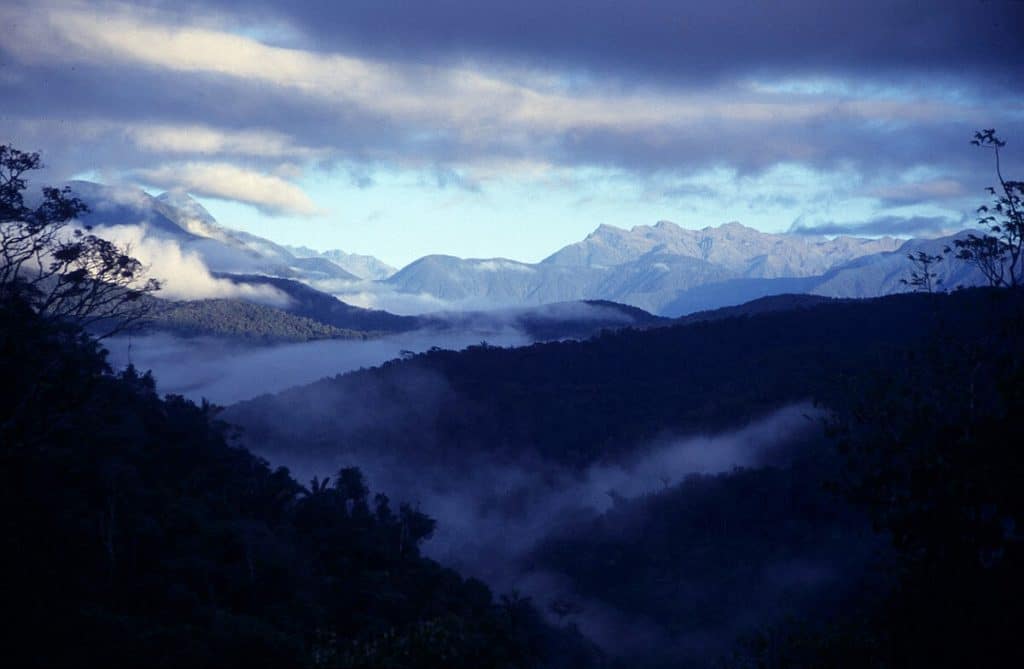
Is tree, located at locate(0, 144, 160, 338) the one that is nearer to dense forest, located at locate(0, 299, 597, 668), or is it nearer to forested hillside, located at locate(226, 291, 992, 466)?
dense forest, located at locate(0, 299, 597, 668)

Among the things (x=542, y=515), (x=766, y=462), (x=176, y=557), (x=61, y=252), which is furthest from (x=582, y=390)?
(x=61, y=252)

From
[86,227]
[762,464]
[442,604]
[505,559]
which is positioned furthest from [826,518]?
[86,227]

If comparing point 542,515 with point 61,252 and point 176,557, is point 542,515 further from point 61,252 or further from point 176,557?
point 61,252

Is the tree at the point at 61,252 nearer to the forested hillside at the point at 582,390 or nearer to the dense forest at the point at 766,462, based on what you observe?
the dense forest at the point at 766,462

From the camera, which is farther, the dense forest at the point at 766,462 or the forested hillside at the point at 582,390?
the forested hillside at the point at 582,390

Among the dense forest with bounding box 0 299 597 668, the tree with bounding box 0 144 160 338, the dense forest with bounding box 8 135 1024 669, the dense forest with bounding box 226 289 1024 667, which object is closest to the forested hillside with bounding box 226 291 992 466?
the dense forest with bounding box 226 289 1024 667

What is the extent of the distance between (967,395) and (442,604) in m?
27.5

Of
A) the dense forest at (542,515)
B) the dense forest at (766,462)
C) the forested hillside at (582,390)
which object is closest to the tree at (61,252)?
the dense forest at (542,515)

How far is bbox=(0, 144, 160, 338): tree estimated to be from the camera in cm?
2864

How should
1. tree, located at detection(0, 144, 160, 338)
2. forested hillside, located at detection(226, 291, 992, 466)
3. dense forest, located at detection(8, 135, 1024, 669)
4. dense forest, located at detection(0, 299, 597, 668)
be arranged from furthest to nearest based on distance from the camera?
forested hillside, located at detection(226, 291, 992, 466) → tree, located at detection(0, 144, 160, 338) → dense forest, located at detection(0, 299, 597, 668) → dense forest, located at detection(8, 135, 1024, 669)

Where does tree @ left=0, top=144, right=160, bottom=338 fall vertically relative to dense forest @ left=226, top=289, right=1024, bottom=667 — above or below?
above

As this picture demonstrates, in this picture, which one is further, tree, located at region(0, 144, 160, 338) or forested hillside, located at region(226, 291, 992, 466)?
forested hillside, located at region(226, 291, 992, 466)

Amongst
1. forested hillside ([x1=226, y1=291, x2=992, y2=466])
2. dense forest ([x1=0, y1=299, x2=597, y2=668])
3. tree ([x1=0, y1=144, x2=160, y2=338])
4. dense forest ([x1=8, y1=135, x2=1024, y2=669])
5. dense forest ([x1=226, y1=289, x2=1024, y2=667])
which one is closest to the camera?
dense forest ([x1=226, y1=289, x2=1024, y2=667])

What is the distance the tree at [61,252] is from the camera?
28.6 meters
